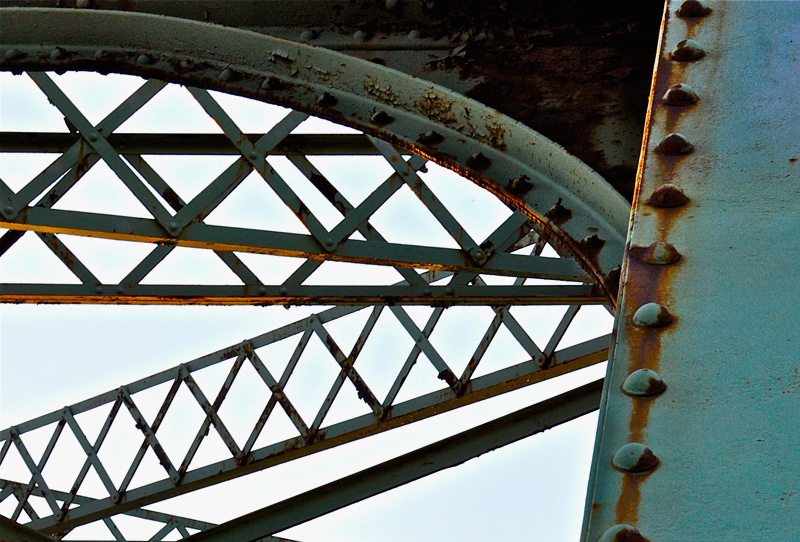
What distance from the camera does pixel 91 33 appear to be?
4969 mm

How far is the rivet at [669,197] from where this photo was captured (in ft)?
6.28

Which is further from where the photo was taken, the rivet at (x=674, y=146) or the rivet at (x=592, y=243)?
the rivet at (x=592, y=243)

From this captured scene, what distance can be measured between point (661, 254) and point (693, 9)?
1045mm

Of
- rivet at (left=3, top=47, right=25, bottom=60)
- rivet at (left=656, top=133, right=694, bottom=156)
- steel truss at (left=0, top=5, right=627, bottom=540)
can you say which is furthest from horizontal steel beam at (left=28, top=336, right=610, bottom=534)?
rivet at (left=656, top=133, right=694, bottom=156)

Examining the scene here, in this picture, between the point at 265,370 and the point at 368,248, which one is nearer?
the point at 368,248

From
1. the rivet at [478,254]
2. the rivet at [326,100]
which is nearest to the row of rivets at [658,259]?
the rivet at [326,100]

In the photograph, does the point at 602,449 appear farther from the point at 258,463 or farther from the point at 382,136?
the point at 258,463

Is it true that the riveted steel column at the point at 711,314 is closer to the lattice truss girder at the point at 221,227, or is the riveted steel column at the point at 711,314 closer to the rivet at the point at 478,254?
the lattice truss girder at the point at 221,227

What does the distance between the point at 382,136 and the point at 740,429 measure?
3329mm

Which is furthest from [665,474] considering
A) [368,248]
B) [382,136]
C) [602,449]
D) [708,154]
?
[368,248]

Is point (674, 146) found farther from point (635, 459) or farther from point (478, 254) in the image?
point (478, 254)

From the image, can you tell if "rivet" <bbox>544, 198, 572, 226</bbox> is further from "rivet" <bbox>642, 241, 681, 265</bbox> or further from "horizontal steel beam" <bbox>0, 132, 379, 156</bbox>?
"horizontal steel beam" <bbox>0, 132, 379, 156</bbox>

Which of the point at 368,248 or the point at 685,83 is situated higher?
the point at 368,248

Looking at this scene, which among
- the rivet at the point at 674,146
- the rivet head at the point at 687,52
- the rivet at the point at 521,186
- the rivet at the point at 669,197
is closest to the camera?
the rivet at the point at 669,197
